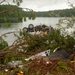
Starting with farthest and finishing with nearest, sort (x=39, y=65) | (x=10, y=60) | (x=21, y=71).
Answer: (x=10, y=60)
(x=39, y=65)
(x=21, y=71)

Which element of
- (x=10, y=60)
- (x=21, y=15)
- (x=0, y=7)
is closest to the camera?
(x=0, y=7)

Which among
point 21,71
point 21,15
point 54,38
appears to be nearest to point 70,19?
point 54,38

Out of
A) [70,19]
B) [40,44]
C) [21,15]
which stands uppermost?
[21,15]

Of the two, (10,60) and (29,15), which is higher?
(29,15)

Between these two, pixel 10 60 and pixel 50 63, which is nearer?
pixel 50 63

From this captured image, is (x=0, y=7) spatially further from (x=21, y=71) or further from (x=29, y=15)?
(x=21, y=71)

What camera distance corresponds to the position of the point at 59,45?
874 cm

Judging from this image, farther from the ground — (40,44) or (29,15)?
(29,15)

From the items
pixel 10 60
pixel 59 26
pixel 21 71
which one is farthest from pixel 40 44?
pixel 21 71

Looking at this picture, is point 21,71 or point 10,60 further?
point 10,60

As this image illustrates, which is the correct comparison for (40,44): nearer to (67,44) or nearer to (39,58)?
(67,44)

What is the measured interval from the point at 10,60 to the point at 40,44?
7.80 feet

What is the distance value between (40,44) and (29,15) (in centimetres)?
487

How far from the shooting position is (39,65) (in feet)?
19.6
